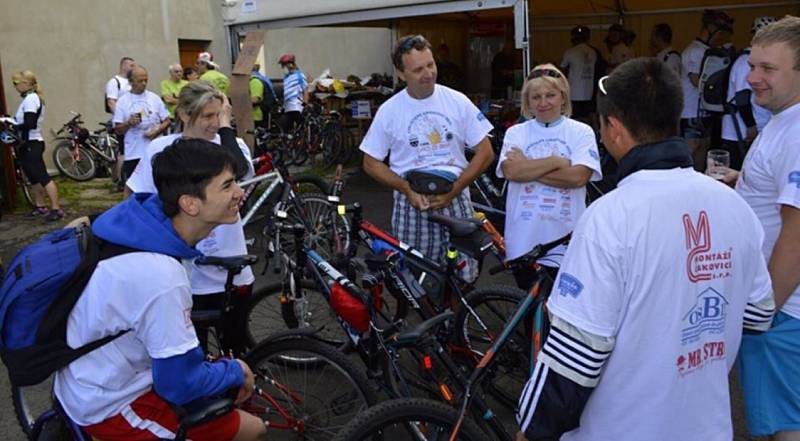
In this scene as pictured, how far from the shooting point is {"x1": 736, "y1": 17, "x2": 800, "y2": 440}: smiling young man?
6.63ft

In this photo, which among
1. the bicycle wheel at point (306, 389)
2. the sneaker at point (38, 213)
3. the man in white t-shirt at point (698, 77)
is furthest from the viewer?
the sneaker at point (38, 213)

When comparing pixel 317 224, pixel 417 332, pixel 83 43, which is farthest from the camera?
pixel 83 43

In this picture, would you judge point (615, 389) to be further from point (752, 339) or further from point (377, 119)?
point (377, 119)

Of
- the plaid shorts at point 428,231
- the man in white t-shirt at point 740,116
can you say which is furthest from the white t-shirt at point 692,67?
the plaid shorts at point 428,231

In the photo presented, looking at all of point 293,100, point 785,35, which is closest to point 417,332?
point 785,35

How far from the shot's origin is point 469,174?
3.69m

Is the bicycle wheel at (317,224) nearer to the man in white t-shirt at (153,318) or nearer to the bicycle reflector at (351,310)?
the bicycle reflector at (351,310)

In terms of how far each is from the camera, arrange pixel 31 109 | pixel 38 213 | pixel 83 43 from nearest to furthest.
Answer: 1. pixel 31 109
2. pixel 38 213
3. pixel 83 43

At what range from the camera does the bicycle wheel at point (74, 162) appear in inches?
434

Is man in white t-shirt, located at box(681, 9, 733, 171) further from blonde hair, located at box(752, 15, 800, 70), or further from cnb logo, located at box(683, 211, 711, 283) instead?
cnb logo, located at box(683, 211, 711, 283)

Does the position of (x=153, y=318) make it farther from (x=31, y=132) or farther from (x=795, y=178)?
(x=31, y=132)

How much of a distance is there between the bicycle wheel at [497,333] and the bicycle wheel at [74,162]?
9462 millimetres

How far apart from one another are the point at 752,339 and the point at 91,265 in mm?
2104

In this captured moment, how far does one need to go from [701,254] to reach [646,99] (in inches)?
15.1
